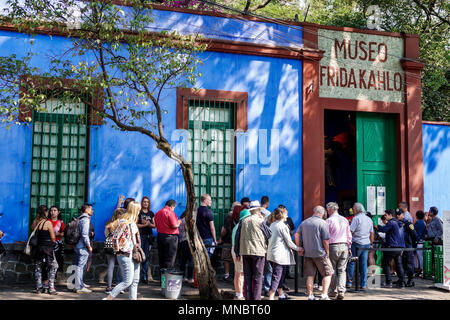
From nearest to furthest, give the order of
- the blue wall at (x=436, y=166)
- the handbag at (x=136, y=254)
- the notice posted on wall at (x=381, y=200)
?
1. the handbag at (x=136, y=254)
2. the notice posted on wall at (x=381, y=200)
3. the blue wall at (x=436, y=166)

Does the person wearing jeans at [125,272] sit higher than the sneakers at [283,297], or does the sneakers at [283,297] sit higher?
the person wearing jeans at [125,272]

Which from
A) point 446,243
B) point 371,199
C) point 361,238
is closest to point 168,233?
point 361,238

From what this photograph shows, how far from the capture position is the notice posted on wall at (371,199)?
48.8ft

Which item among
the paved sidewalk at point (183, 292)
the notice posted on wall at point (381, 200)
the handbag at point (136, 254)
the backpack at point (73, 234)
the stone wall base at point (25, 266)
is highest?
the notice posted on wall at point (381, 200)

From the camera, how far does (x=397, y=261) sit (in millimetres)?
12117

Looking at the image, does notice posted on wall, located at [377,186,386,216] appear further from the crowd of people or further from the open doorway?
the open doorway

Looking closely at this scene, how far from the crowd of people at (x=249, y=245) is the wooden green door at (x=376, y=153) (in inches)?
64.7

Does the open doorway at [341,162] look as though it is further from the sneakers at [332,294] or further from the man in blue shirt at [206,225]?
the man in blue shirt at [206,225]

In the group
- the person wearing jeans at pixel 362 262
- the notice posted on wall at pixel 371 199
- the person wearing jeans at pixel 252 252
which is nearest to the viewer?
the person wearing jeans at pixel 252 252

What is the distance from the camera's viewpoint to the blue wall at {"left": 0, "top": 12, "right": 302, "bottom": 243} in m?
12.2

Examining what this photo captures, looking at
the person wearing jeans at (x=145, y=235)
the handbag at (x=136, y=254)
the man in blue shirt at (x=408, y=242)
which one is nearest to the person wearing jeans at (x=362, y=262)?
the man in blue shirt at (x=408, y=242)

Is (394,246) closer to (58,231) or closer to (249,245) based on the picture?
(249,245)

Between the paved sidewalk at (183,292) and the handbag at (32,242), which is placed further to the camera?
the handbag at (32,242)
